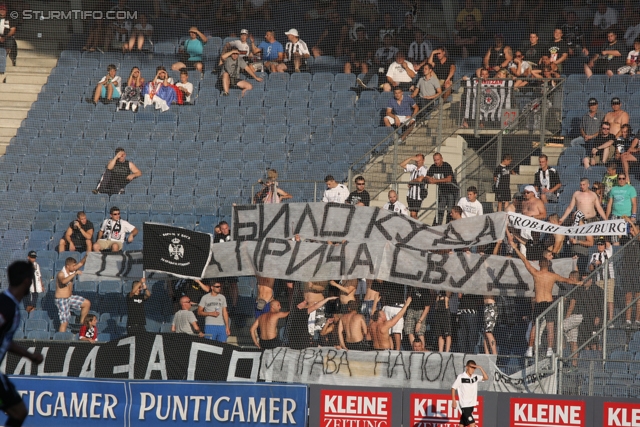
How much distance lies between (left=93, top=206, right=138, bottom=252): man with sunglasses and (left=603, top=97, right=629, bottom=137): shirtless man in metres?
8.48

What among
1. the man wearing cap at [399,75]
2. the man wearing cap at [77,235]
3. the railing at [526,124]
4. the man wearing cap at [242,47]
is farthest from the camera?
the man wearing cap at [242,47]

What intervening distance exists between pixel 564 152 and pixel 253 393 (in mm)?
7177

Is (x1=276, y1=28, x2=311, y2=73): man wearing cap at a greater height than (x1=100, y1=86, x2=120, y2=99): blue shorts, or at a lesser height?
greater

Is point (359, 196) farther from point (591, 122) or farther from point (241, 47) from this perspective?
point (241, 47)

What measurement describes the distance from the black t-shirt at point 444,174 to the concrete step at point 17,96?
9497mm

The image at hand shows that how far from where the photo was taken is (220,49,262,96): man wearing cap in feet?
70.2

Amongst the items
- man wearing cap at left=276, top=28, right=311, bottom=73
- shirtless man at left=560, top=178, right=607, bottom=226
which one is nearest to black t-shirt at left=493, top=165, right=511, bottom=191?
shirtless man at left=560, top=178, right=607, bottom=226

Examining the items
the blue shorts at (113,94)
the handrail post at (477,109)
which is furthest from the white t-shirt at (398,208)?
the blue shorts at (113,94)

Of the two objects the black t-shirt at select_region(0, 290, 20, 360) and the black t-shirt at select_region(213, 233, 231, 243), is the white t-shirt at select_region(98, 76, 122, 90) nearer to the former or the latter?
the black t-shirt at select_region(213, 233, 231, 243)

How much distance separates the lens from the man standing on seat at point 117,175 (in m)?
19.5

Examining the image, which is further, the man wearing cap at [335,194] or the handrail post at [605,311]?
the man wearing cap at [335,194]

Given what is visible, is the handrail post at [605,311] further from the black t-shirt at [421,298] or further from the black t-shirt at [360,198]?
the black t-shirt at [360,198]

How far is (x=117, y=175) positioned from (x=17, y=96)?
14.5ft

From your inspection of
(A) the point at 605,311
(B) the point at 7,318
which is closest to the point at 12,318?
(B) the point at 7,318
